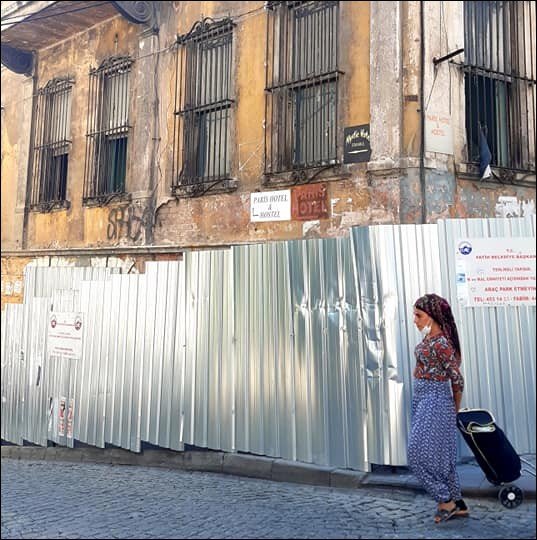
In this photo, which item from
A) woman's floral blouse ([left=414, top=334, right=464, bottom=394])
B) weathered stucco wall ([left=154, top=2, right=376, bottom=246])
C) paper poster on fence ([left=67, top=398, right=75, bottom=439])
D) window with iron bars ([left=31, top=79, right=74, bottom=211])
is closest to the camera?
woman's floral blouse ([left=414, top=334, right=464, bottom=394])

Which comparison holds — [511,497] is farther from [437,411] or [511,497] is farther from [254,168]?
[254,168]

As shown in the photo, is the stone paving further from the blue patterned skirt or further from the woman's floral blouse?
the woman's floral blouse

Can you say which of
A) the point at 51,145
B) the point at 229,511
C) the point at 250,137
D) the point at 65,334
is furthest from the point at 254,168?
the point at 51,145

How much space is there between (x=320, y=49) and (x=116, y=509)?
6.07 m

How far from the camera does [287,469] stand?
5.79 metres

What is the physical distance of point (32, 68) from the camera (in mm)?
12742

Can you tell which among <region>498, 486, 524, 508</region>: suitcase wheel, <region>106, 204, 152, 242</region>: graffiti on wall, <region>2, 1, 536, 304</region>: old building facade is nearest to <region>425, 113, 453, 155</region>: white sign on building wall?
<region>2, 1, 536, 304</region>: old building facade

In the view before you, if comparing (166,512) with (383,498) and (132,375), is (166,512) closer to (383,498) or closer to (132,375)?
(383,498)

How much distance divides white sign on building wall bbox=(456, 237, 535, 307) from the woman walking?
1.01 m

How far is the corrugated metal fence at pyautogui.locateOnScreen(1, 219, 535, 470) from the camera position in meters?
5.46

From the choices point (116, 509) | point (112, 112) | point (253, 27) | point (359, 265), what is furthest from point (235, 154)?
point (116, 509)

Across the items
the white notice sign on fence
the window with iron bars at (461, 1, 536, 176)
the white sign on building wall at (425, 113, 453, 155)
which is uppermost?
the window with iron bars at (461, 1, 536, 176)

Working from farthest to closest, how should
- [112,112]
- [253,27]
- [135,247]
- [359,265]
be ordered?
[112,112]
[135,247]
[253,27]
[359,265]

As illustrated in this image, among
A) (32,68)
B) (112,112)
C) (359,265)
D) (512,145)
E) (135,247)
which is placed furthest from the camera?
(32,68)
